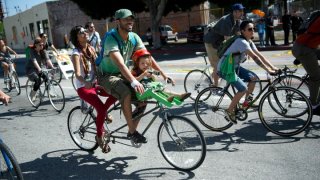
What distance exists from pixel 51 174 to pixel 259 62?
137 inches

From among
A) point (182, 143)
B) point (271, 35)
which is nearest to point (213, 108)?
point (182, 143)

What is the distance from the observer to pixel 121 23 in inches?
186

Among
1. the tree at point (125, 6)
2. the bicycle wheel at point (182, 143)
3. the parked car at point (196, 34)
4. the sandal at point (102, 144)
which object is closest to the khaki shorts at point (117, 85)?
the bicycle wheel at point (182, 143)

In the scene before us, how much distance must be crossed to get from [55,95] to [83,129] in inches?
146

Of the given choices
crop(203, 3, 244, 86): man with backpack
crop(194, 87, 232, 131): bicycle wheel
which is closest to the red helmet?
crop(194, 87, 232, 131): bicycle wheel

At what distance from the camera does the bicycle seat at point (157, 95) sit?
14.8 ft

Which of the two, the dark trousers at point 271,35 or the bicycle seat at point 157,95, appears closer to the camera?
the bicycle seat at point 157,95

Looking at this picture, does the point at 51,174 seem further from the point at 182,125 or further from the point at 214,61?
the point at 214,61

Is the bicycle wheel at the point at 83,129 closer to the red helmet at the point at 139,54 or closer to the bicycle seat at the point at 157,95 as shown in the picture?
the red helmet at the point at 139,54

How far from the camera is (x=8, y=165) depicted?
3822 mm

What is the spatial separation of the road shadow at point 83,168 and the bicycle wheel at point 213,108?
1678 millimetres

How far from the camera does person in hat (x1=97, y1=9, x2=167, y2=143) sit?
4.70 metres

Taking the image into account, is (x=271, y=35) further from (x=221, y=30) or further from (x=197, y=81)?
(x=221, y=30)

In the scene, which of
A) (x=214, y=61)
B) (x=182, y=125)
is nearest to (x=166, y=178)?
(x=182, y=125)
